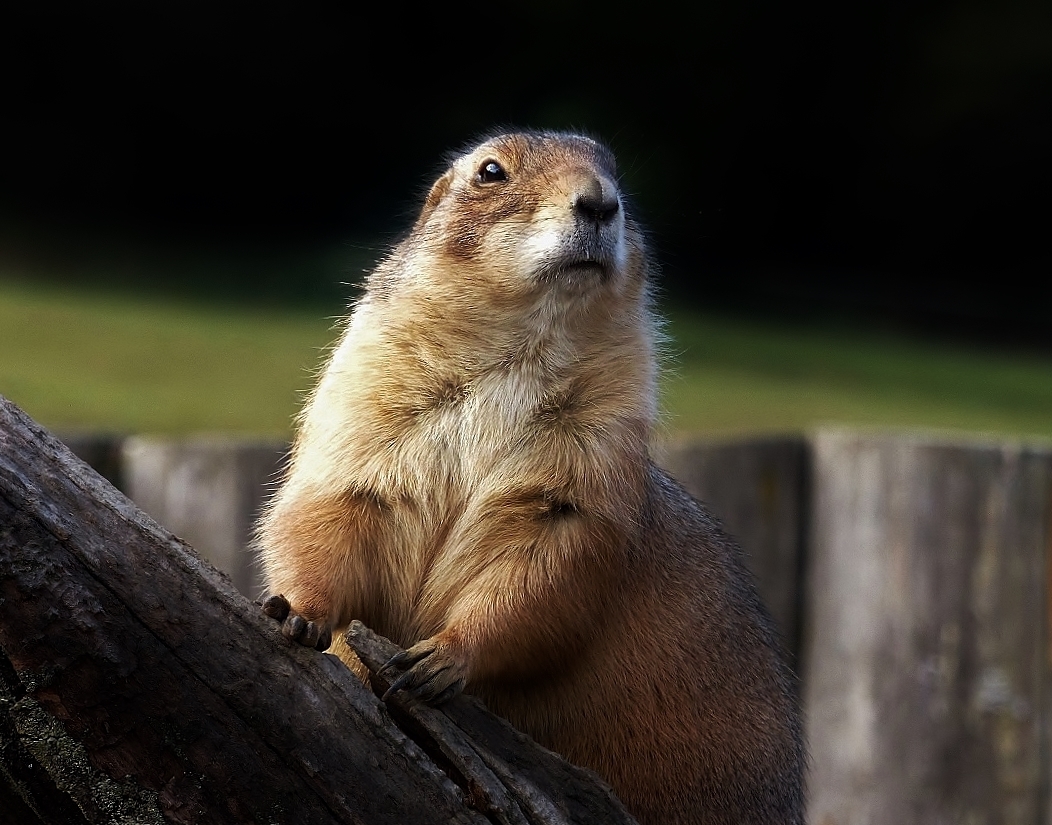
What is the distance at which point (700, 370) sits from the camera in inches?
362

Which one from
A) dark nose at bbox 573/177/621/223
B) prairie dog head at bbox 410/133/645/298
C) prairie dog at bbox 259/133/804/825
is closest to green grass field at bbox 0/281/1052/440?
prairie dog head at bbox 410/133/645/298

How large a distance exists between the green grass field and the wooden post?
20.2 inches

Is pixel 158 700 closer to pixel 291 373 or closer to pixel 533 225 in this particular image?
pixel 533 225

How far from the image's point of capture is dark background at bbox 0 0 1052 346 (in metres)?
12.1

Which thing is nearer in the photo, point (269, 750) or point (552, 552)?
point (269, 750)

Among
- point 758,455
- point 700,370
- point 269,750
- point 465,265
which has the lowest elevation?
point 700,370

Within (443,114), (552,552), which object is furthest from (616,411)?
(443,114)

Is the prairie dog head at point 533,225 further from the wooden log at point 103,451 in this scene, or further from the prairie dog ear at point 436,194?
the wooden log at point 103,451

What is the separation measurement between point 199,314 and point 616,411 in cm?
716

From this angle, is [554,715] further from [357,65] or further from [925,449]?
[357,65]

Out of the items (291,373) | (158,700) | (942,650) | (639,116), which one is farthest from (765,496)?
(639,116)

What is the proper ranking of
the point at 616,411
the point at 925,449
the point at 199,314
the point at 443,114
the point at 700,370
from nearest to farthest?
the point at 616,411 → the point at 925,449 → the point at 700,370 → the point at 199,314 → the point at 443,114

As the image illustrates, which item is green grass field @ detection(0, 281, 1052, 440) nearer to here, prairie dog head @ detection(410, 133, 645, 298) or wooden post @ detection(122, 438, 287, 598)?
wooden post @ detection(122, 438, 287, 598)

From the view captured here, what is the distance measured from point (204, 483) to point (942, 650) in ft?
9.40
